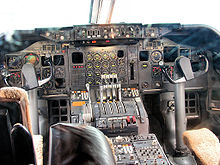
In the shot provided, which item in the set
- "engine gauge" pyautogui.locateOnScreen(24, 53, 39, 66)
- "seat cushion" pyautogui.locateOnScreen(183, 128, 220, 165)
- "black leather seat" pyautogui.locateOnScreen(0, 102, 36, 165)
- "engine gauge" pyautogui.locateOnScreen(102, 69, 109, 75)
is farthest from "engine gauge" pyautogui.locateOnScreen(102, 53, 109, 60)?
"black leather seat" pyautogui.locateOnScreen(0, 102, 36, 165)

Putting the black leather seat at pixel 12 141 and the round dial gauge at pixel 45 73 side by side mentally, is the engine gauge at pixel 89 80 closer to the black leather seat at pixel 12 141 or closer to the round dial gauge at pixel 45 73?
the round dial gauge at pixel 45 73

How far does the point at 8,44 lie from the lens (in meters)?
4.04

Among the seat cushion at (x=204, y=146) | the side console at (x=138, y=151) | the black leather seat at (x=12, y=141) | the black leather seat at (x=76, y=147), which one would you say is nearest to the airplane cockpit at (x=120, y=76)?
the side console at (x=138, y=151)

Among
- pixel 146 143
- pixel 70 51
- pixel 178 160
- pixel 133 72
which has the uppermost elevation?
pixel 70 51

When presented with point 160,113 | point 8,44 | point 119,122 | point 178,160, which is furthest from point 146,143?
point 8,44

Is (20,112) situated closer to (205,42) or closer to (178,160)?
(178,160)

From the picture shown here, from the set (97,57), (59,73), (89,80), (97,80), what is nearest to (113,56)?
(97,57)

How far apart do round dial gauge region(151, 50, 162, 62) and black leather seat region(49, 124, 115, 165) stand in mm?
3896

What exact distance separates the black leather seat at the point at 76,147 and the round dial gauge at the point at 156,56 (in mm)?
3896

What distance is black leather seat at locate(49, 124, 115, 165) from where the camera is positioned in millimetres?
494

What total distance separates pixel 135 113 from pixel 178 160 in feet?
3.31

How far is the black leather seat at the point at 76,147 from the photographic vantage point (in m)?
0.49

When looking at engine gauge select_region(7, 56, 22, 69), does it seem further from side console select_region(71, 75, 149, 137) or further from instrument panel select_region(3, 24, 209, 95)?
side console select_region(71, 75, 149, 137)

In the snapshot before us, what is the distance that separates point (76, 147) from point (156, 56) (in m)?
4.00
